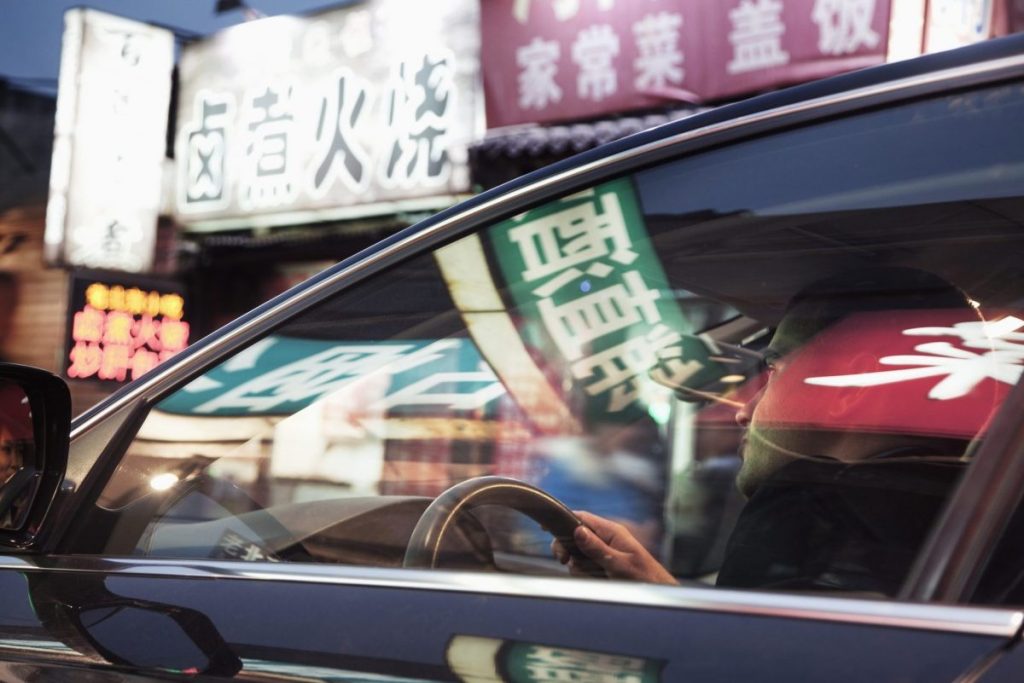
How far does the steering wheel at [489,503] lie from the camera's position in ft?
3.51

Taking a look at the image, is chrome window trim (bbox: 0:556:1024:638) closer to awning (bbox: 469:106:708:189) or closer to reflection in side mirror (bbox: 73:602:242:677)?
reflection in side mirror (bbox: 73:602:242:677)

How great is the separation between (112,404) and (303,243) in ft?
22.4

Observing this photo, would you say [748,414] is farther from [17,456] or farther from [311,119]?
[311,119]

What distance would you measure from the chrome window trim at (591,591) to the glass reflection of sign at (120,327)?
24.9 feet

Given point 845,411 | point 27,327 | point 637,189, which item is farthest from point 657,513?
point 27,327

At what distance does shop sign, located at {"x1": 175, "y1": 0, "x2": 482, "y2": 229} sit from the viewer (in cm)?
717

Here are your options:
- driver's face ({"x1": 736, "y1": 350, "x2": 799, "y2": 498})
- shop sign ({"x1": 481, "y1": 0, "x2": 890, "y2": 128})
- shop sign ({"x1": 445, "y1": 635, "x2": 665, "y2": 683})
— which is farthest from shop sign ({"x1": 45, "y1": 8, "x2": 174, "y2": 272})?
shop sign ({"x1": 445, "y1": 635, "x2": 665, "y2": 683})

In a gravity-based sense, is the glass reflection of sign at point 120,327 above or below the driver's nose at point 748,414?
below

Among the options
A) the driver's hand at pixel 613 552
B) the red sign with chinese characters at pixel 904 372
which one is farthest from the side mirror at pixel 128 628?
the red sign with chinese characters at pixel 904 372

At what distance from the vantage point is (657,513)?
115 cm

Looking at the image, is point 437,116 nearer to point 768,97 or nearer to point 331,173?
point 331,173

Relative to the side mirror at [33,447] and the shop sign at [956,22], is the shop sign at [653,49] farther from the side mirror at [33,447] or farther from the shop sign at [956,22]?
the side mirror at [33,447]

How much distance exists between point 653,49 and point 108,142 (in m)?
4.28

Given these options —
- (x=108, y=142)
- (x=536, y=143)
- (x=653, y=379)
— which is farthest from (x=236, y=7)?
(x=653, y=379)
